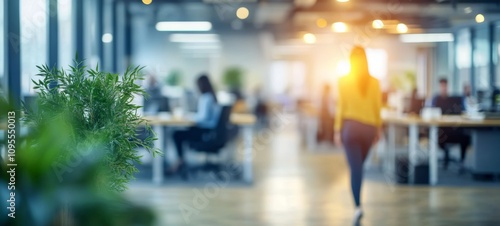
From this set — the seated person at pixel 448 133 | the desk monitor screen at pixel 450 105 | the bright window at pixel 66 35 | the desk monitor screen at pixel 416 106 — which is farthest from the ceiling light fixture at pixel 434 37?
the bright window at pixel 66 35

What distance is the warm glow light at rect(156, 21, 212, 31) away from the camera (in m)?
16.7

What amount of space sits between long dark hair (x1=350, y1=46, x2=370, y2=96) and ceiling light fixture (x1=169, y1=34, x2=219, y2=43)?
43.9 feet

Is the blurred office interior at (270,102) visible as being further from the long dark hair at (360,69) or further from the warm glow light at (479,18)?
the long dark hair at (360,69)

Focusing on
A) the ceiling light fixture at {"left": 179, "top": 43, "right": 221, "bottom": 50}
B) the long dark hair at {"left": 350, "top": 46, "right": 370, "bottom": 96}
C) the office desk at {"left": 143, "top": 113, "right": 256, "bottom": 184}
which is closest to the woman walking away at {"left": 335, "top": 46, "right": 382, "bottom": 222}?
the long dark hair at {"left": 350, "top": 46, "right": 370, "bottom": 96}

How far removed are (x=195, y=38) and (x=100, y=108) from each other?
1749cm

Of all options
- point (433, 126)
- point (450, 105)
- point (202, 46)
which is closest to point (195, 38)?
point (202, 46)

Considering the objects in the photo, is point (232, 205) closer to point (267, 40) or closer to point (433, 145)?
point (433, 145)

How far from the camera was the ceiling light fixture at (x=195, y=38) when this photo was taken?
19.5m

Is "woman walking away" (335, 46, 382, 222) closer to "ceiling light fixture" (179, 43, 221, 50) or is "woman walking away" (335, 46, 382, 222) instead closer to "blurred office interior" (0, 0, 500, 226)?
"blurred office interior" (0, 0, 500, 226)

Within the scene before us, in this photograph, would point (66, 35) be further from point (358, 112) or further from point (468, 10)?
point (468, 10)

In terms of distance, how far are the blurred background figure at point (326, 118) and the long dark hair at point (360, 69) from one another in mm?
8066

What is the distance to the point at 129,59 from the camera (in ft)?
50.2

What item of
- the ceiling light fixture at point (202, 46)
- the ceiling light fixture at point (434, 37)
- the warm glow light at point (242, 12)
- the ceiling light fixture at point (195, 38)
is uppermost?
the warm glow light at point (242, 12)

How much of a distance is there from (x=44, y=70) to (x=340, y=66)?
21.0m
